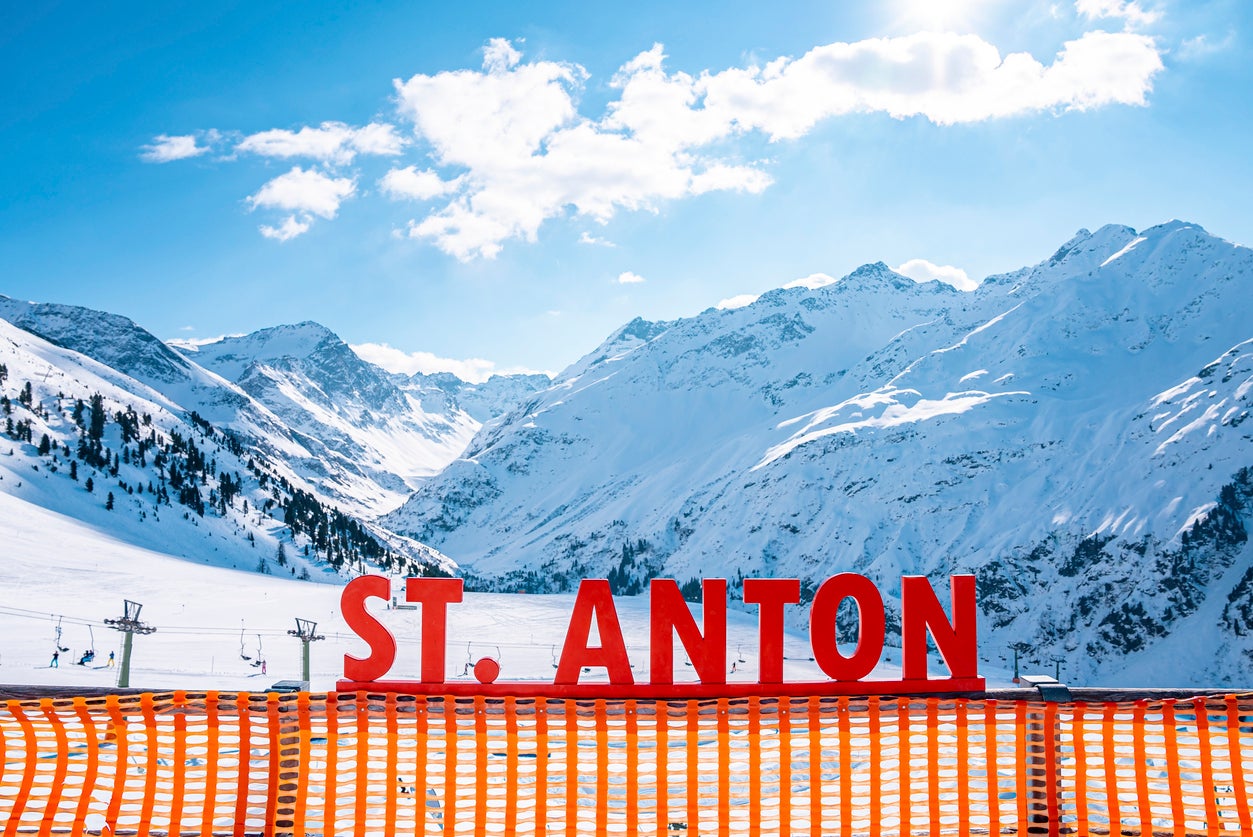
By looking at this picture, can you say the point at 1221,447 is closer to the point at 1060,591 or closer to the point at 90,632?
the point at 1060,591

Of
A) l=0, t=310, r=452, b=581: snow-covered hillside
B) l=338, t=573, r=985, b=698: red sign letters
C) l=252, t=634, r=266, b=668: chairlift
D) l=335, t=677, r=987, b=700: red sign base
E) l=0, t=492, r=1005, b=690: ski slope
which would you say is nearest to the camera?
l=335, t=677, r=987, b=700: red sign base

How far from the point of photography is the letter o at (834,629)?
1253 centimetres

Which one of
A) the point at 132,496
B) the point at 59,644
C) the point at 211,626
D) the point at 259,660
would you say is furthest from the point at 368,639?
the point at 132,496

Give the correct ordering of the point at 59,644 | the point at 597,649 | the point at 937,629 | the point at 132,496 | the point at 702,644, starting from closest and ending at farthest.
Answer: the point at 702,644, the point at 597,649, the point at 937,629, the point at 59,644, the point at 132,496

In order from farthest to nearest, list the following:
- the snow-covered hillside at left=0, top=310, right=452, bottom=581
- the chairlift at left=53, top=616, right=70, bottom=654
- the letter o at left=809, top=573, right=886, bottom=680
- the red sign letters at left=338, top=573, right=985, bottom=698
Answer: the snow-covered hillside at left=0, top=310, right=452, bottom=581 → the chairlift at left=53, top=616, right=70, bottom=654 → the letter o at left=809, top=573, right=886, bottom=680 → the red sign letters at left=338, top=573, right=985, bottom=698

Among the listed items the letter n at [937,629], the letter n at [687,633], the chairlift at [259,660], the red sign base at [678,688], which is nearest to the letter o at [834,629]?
the red sign base at [678,688]

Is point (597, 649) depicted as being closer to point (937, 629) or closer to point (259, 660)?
point (937, 629)

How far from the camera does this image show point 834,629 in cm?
1267

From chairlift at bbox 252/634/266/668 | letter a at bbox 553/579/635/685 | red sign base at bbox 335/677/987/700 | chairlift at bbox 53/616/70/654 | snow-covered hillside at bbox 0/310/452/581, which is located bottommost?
chairlift at bbox 252/634/266/668

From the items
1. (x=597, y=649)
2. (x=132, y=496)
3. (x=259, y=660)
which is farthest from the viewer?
(x=132, y=496)

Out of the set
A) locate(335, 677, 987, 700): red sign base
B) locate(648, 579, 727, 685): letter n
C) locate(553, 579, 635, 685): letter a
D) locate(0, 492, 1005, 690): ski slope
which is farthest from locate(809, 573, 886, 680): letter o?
locate(0, 492, 1005, 690): ski slope

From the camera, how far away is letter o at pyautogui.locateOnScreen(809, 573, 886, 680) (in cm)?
1253

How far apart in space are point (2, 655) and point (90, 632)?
831 cm

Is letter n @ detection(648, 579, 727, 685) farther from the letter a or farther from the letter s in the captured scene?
the letter s
